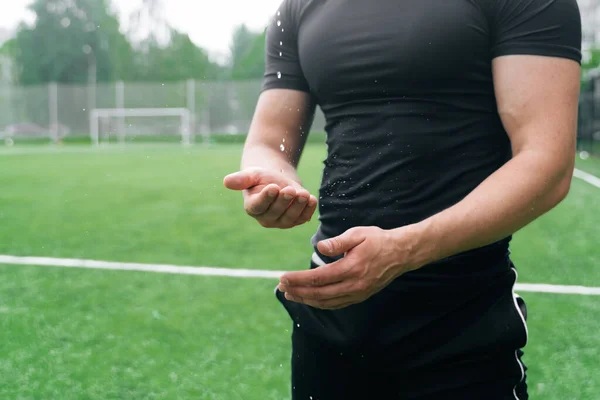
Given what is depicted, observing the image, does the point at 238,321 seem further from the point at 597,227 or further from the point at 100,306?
the point at 597,227

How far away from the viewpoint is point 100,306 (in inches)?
113

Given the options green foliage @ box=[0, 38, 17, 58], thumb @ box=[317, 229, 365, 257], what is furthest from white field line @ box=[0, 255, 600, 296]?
green foliage @ box=[0, 38, 17, 58]

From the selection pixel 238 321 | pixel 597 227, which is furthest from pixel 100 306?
pixel 597 227

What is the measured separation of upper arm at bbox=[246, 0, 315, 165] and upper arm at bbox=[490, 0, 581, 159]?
0.39 metres

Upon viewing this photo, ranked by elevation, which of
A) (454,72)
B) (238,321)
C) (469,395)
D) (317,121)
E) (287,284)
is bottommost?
(238,321)

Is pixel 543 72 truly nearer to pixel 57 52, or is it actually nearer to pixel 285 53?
pixel 285 53

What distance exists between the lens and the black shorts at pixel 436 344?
1.02 metres

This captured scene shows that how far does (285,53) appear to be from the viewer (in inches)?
46.7

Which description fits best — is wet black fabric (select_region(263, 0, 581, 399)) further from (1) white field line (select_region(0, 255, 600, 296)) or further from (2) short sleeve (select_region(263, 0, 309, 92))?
(1) white field line (select_region(0, 255, 600, 296))

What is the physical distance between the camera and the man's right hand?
0.85 metres

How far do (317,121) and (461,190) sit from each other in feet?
1.09

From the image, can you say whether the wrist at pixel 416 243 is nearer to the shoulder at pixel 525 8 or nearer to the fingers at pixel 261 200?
the fingers at pixel 261 200

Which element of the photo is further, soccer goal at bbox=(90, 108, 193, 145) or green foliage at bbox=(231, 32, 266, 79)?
soccer goal at bbox=(90, 108, 193, 145)

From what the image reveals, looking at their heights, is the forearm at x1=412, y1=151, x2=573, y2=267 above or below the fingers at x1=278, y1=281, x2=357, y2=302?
above
